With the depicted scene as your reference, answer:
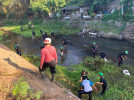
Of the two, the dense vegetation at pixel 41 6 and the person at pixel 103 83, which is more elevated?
the dense vegetation at pixel 41 6

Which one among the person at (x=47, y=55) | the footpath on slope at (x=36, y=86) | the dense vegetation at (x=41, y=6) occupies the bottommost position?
the footpath on slope at (x=36, y=86)

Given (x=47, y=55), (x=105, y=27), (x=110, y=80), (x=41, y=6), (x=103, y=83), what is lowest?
(x=110, y=80)

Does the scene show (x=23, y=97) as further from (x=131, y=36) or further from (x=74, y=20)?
(x=74, y=20)

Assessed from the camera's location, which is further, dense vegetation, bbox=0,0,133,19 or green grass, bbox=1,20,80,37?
dense vegetation, bbox=0,0,133,19

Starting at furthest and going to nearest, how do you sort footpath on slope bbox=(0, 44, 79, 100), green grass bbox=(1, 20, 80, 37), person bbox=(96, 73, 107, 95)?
1. green grass bbox=(1, 20, 80, 37)
2. person bbox=(96, 73, 107, 95)
3. footpath on slope bbox=(0, 44, 79, 100)

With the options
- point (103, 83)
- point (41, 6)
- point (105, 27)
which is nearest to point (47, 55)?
point (103, 83)

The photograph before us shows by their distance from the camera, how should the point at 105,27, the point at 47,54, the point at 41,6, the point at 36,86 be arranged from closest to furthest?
1. the point at 47,54
2. the point at 36,86
3. the point at 105,27
4. the point at 41,6

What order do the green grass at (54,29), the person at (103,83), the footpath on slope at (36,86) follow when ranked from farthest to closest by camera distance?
the green grass at (54,29) < the person at (103,83) < the footpath on slope at (36,86)

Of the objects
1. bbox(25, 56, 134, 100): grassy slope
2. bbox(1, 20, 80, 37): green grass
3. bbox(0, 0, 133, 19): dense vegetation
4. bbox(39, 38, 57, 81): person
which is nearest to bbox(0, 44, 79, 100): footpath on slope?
bbox(39, 38, 57, 81): person


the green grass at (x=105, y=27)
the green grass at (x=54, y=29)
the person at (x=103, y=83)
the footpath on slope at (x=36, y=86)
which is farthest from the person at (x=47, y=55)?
the green grass at (x=54, y=29)

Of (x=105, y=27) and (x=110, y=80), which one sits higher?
(x=105, y=27)

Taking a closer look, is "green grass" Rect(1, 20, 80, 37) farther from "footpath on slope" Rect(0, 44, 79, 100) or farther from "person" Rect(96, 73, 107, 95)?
"footpath on slope" Rect(0, 44, 79, 100)

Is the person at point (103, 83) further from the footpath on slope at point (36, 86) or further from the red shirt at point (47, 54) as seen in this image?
the red shirt at point (47, 54)

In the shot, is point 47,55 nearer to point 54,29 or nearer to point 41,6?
point 54,29
